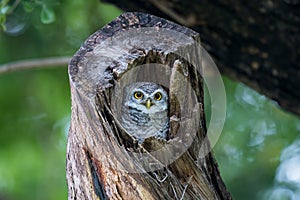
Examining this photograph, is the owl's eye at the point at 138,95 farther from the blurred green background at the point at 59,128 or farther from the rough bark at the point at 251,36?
the blurred green background at the point at 59,128

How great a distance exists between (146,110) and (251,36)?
0.60 m

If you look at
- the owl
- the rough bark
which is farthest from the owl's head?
the rough bark

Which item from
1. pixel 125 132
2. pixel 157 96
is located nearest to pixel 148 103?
pixel 157 96

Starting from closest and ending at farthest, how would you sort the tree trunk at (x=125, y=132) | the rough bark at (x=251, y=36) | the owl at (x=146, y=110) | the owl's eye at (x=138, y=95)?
the tree trunk at (x=125, y=132) → the owl at (x=146, y=110) → the owl's eye at (x=138, y=95) → the rough bark at (x=251, y=36)

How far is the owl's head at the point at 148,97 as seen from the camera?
2.91 m

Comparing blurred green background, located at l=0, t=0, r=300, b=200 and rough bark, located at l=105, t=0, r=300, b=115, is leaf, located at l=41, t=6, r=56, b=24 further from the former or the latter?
blurred green background, located at l=0, t=0, r=300, b=200

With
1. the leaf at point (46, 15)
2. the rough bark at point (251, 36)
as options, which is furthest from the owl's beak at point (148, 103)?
the leaf at point (46, 15)

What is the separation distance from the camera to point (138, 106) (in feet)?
10.3

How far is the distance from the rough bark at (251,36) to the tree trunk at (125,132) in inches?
28.2

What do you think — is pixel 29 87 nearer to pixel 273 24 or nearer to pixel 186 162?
pixel 273 24

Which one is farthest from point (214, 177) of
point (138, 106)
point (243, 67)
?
point (243, 67)

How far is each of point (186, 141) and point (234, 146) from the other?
255 centimetres

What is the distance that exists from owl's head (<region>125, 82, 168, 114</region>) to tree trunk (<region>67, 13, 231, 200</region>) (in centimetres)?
29

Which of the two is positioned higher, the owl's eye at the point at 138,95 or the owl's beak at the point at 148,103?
the owl's eye at the point at 138,95
